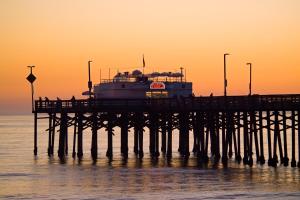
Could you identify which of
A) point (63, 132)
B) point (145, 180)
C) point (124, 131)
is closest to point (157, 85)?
point (124, 131)

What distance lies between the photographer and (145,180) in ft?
204

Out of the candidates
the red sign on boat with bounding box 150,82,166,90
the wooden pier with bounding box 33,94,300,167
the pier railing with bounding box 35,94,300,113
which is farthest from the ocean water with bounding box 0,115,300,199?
the red sign on boat with bounding box 150,82,166,90

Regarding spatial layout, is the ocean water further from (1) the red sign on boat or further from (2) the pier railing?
(1) the red sign on boat

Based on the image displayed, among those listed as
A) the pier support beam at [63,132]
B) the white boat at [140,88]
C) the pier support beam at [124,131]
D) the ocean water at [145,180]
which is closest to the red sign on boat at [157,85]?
the white boat at [140,88]

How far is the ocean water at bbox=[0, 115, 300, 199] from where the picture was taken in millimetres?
54750

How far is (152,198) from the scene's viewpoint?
52.9m

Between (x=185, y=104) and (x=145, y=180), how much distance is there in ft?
46.1

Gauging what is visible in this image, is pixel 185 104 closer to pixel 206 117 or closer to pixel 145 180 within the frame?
pixel 206 117

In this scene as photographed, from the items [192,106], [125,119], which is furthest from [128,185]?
[125,119]

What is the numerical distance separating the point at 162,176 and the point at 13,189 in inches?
411

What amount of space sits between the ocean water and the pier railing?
408 centimetres

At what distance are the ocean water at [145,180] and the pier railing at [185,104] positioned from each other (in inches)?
161

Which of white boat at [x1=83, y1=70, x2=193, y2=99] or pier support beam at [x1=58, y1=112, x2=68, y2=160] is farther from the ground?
white boat at [x1=83, y1=70, x2=193, y2=99]

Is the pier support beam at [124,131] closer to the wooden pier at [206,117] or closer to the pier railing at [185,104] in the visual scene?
Result: the wooden pier at [206,117]
